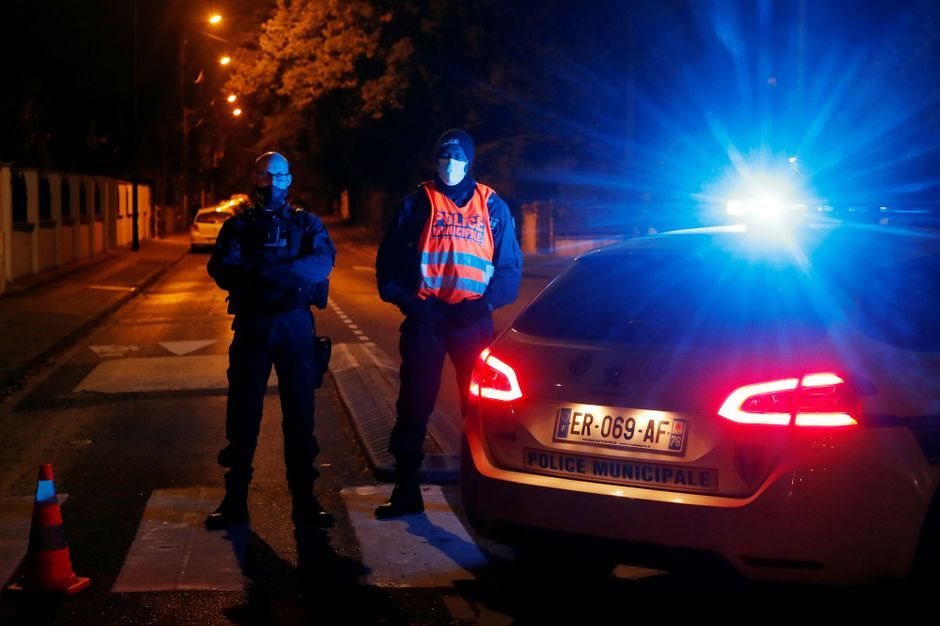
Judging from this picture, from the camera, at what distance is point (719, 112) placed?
34188mm

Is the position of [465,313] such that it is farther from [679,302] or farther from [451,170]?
[679,302]

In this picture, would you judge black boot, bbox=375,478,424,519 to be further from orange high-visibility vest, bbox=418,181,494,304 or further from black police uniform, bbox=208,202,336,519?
orange high-visibility vest, bbox=418,181,494,304

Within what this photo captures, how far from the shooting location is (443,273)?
20.4 feet

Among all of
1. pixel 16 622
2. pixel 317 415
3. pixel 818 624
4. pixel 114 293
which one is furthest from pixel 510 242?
pixel 114 293

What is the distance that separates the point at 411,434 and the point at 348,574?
1087 millimetres

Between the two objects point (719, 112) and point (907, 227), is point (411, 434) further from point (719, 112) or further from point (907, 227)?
point (719, 112)

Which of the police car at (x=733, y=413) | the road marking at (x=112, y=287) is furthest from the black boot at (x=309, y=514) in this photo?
the road marking at (x=112, y=287)

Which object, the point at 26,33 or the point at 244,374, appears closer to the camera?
the point at 244,374

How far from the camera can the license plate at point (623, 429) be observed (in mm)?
4402

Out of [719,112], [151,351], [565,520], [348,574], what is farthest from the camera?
[719,112]

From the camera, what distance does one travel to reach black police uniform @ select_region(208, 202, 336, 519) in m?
6.21

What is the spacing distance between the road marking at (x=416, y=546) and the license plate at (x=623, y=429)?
1123 millimetres

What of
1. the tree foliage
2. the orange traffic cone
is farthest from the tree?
the orange traffic cone

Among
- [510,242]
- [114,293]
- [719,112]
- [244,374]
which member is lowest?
[114,293]
